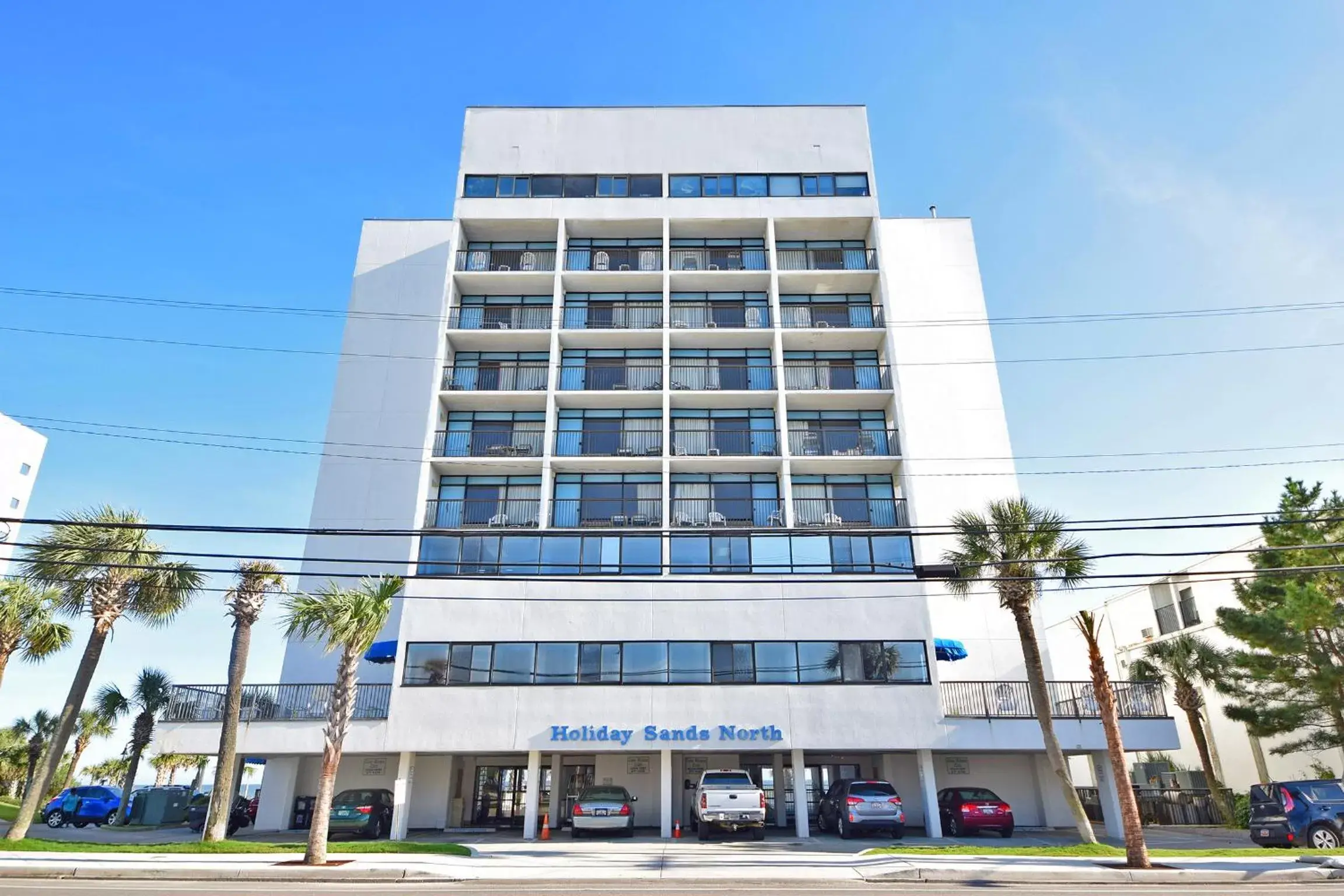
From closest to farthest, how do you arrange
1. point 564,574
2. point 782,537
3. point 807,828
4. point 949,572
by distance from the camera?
point 949,572 < point 807,828 < point 564,574 < point 782,537

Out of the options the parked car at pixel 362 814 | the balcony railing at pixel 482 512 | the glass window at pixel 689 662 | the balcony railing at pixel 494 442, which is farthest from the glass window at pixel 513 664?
the balcony railing at pixel 494 442

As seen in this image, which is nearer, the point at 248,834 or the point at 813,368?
the point at 248,834

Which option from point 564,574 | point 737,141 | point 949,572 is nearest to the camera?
point 949,572

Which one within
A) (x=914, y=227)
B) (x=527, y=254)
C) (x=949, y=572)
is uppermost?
(x=914, y=227)

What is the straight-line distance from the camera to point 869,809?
75.8 feet

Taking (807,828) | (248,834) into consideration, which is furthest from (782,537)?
(248,834)

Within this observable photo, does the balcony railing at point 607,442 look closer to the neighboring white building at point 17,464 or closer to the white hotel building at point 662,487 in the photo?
the white hotel building at point 662,487

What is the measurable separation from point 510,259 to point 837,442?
1646 centimetres

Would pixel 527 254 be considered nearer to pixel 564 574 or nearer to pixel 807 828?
pixel 564 574

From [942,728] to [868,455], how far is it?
10507mm

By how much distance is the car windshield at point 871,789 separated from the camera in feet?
77.0

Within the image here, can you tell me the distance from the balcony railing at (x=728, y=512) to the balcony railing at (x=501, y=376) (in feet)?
26.5

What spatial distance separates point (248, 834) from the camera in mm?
26469

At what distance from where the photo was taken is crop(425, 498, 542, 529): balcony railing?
102ft
